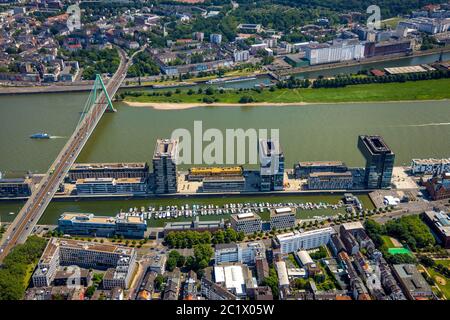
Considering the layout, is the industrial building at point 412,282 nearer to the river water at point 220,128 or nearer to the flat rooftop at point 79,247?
the river water at point 220,128

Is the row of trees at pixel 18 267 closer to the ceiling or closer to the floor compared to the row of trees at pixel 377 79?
closer to the floor

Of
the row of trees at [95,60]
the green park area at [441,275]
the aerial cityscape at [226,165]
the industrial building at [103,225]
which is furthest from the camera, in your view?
the row of trees at [95,60]

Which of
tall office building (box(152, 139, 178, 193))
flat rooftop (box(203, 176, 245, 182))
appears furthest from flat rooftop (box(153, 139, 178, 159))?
flat rooftop (box(203, 176, 245, 182))

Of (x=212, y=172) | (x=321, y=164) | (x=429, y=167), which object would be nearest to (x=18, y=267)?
(x=212, y=172)

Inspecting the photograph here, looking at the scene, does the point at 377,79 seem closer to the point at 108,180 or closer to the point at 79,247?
the point at 108,180

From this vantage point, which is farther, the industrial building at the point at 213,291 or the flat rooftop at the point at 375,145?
the flat rooftop at the point at 375,145

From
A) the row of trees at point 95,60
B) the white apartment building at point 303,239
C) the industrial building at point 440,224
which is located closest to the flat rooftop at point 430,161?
the industrial building at point 440,224

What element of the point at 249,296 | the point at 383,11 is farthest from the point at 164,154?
the point at 383,11

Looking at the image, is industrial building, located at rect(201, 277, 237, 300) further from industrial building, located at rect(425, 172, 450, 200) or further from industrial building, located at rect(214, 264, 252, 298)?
industrial building, located at rect(425, 172, 450, 200)
